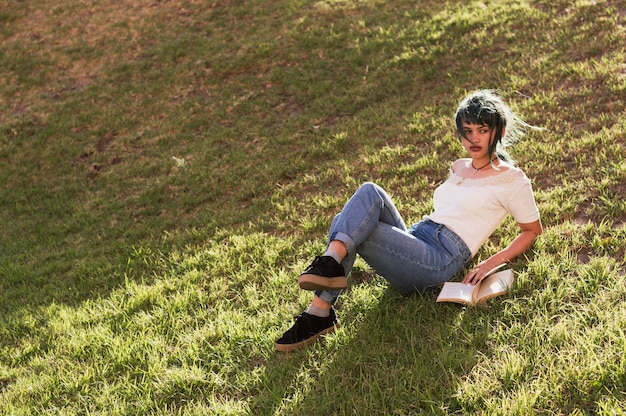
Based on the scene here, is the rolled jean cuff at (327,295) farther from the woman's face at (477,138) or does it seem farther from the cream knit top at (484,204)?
the woman's face at (477,138)

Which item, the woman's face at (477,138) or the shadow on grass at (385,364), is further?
the woman's face at (477,138)

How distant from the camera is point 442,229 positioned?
3.99 metres

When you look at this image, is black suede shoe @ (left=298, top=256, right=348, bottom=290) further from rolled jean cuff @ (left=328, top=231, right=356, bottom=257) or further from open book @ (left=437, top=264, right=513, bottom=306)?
open book @ (left=437, top=264, right=513, bottom=306)

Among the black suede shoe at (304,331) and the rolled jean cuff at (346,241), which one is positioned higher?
the rolled jean cuff at (346,241)

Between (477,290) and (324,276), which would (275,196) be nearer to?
(324,276)

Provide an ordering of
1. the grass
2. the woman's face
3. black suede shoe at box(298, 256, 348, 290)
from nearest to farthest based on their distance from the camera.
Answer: the grass < black suede shoe at box(298, 256, 348, 290) < the woman's face

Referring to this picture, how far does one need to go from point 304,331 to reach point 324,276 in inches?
20.7

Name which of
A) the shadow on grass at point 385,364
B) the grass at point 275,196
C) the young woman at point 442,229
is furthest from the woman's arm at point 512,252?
the shadow on grass at point 385,364

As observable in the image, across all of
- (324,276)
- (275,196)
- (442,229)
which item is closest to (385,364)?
(324,276)

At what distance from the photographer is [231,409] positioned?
337cm

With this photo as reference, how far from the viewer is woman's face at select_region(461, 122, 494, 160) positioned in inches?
153

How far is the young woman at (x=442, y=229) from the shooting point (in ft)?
12.1

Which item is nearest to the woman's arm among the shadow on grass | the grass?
the grass

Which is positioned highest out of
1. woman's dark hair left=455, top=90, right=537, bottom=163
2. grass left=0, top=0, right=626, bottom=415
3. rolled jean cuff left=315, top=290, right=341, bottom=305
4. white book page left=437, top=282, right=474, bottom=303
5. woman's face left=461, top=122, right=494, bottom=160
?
woman's dark hair left=455, top=90, right=537, bottom=163
